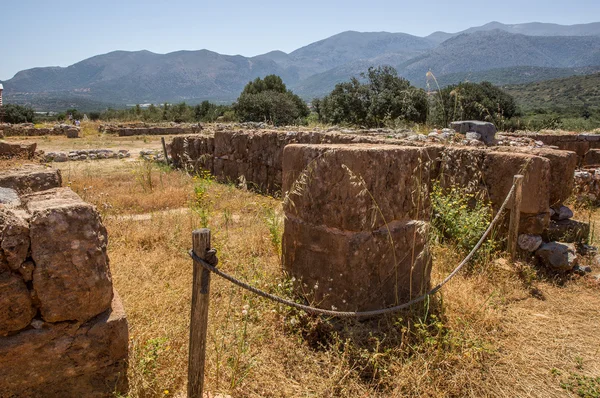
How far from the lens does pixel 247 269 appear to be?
13.4 feet

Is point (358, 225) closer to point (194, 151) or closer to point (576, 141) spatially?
point (194, 151)

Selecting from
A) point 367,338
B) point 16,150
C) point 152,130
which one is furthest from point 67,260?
point 152,130

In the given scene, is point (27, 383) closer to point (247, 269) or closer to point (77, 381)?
point (77, 381)

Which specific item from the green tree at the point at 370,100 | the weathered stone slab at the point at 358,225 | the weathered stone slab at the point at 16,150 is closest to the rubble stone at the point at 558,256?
the weathered stone slab at the point at 358,225

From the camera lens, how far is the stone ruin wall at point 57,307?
1.98 m

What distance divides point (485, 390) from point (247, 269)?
2.36 m

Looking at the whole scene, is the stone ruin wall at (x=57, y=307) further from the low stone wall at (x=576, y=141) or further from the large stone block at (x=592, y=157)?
the large stone block at (x=592, y=157)

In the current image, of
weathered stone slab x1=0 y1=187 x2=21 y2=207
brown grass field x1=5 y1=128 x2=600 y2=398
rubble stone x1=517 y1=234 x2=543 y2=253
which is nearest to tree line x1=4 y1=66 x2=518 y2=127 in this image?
rubble stone x1=517 y1=234 x2=543 y2=253

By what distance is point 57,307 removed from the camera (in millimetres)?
2064

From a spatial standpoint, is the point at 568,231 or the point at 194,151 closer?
the point at 568,231

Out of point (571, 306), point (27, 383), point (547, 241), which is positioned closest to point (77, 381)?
point (27, 383)

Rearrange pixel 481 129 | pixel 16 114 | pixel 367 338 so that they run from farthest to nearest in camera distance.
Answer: pixel 16 114, pixel 481 129, pixel 367 338

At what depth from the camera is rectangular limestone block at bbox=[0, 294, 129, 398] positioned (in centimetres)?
203

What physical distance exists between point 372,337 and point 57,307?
200 centimetres
